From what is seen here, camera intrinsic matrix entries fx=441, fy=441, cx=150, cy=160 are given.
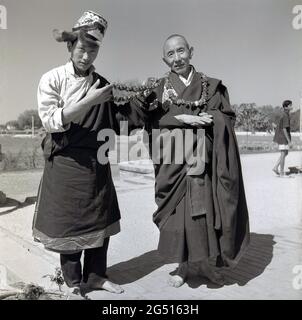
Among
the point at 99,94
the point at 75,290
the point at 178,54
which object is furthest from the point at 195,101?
the point at 75,290

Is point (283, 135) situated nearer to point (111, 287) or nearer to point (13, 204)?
point (13, 204)

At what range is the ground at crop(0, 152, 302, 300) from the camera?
3.74 meters

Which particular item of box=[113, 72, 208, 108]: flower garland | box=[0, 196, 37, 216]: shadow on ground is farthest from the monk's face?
box=[0, 196, 37, 216]: shadow on ground

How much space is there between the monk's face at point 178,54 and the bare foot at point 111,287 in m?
1.86

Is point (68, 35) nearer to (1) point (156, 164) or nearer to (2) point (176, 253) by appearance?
(1) point (156, 164)

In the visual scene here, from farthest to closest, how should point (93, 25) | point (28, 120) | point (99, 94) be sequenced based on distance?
point (28, 120), point (93, 25), point (99, 94)

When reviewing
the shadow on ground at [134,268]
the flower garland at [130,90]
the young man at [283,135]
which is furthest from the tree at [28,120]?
the flower garland at [130,90]

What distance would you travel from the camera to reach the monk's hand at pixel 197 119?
11.6 feet

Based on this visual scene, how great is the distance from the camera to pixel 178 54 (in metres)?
3.63

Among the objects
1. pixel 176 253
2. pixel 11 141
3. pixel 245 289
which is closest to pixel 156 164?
pixel 176 253

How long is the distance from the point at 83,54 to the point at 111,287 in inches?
74.9

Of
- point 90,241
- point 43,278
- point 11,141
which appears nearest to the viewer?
point 90,241

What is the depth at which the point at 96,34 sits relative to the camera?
10.8 ft
